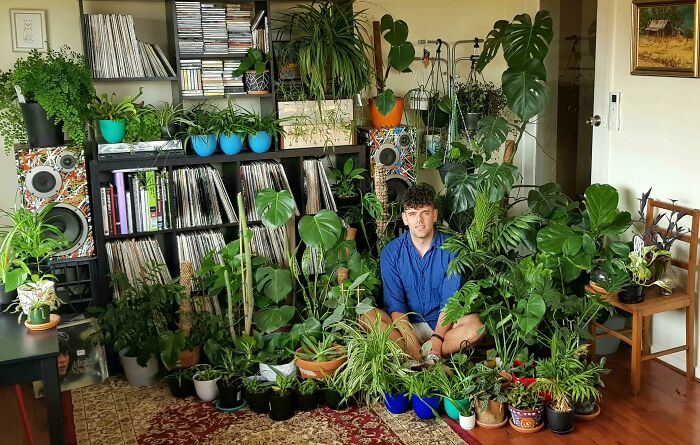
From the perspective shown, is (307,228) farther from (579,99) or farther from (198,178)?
(579,99)

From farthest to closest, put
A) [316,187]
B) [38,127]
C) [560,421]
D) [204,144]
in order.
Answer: [316,187], [204,144], [38,127], [560,421]

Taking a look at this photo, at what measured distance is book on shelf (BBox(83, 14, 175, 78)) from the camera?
4.39m

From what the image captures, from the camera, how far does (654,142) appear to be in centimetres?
441

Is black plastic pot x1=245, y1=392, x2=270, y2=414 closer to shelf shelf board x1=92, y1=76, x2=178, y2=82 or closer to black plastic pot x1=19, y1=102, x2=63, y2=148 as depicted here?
black plastic pot x1=19, y1=102, x2=63, y2=148

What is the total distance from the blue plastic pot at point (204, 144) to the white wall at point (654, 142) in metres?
2.26

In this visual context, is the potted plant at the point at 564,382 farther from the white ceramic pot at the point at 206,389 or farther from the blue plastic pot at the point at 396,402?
the white ceramic pot at the point at 206,389

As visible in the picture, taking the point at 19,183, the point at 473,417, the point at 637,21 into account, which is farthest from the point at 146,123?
the point at 637,21

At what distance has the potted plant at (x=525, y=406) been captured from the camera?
12.0ft

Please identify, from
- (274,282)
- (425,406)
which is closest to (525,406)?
(425,406)

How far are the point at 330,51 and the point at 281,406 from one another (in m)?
2.04

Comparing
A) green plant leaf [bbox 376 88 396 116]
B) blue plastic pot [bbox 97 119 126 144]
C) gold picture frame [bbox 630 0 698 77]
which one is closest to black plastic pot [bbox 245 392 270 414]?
blue plastic pot [bbox 97 119 126 144]

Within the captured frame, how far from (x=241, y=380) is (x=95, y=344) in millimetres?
801

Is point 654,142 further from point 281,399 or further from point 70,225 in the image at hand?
point 70,225

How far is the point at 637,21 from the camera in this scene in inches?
174
